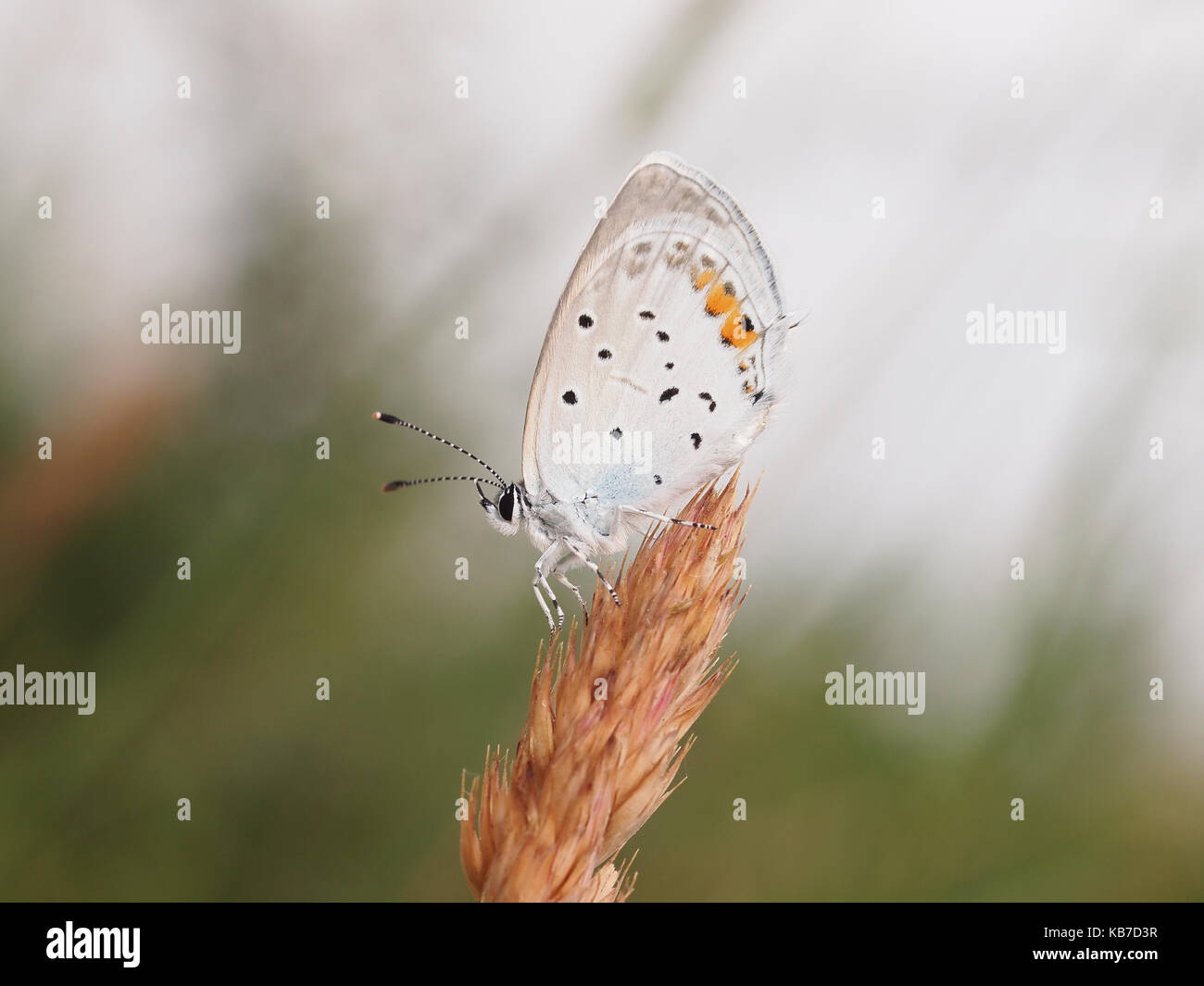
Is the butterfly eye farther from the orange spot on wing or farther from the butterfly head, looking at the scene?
the orange spot on wing

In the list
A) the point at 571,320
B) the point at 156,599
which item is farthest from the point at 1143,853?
the point at 156,599

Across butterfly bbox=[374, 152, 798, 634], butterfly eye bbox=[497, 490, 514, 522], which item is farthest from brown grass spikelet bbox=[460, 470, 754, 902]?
butterfly eye bbox=[497, 490, 514, 522]

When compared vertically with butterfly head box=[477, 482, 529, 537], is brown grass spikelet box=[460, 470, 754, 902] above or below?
below

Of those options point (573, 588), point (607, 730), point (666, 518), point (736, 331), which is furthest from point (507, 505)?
point (607, 730)

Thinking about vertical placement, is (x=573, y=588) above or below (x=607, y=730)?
above

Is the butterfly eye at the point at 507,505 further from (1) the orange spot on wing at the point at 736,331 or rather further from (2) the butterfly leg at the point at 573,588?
(1) the orange spot on wing at the point at 736,331

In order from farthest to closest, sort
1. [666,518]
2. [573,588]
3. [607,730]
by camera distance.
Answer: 1. [573,588]
2. [666,518]
3. [607,730]

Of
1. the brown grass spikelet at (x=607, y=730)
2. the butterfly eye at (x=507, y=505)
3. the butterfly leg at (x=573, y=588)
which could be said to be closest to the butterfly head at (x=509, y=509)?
the butterfly eye at (x=507, y=505)

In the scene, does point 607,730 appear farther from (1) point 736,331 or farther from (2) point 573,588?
(1) point 736,331
